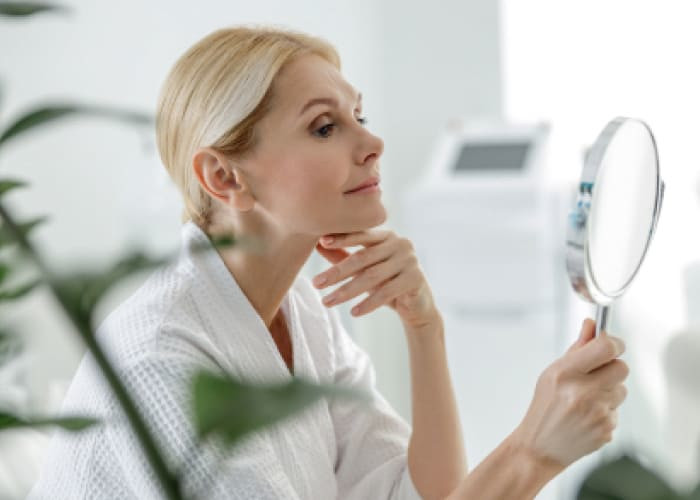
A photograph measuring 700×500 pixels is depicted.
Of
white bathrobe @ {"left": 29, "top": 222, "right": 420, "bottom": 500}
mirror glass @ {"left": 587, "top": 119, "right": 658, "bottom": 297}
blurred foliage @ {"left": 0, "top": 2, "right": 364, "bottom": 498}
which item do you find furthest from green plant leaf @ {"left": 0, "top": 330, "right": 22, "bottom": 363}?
mirror glass @ {"left": 587, "top": 119, "right": 658, "bottom": 297}

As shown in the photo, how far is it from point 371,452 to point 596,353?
0.63m

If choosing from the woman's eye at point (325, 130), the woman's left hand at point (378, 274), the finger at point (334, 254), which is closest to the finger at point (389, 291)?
the woman's left hand at point (378, 274)

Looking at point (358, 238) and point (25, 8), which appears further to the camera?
point (358, 238)

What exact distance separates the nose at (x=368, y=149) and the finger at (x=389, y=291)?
165 mm

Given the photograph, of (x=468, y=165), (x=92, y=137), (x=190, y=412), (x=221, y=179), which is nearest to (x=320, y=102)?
(x=221, y=179)

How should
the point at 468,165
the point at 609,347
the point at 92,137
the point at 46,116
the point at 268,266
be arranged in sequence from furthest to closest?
the point at 468,165 → the point at 92,137 → the point at 268,266 → the point at 609,347 → the point at 46,116

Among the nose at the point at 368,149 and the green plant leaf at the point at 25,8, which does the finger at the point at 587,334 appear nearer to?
the nose at the point at 368,149

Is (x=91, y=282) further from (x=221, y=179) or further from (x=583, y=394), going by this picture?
(x=221, y=179)

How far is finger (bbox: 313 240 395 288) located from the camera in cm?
130

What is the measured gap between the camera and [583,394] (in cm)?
93

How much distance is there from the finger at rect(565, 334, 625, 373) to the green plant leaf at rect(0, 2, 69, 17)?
1.99 feet

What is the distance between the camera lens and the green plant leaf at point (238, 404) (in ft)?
1.06

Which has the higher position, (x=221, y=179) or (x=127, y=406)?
(x=127, y=406)

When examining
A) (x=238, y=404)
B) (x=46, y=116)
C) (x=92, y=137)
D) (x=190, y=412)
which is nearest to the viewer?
(x=238, y=404)
